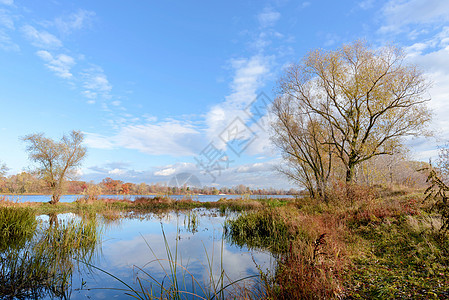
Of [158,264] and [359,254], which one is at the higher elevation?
[359,254]

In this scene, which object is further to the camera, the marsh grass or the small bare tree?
the small bare tree

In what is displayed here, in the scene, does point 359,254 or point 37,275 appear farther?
point 359,254

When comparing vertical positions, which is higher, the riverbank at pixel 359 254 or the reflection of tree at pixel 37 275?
the riverbank at pixel 359 254

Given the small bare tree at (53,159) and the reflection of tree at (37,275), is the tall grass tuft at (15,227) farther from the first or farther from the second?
Answer: the small bare tree at (53,159)

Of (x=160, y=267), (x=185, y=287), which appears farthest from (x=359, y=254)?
(x=160, y=267)

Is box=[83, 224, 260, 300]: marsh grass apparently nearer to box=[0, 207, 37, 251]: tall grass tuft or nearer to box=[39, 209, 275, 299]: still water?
box=[39, 209, 275, 299]: still water

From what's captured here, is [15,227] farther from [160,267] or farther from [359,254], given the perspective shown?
[359,254]

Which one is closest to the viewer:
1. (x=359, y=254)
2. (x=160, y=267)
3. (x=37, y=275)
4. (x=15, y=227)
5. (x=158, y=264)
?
(x=37, y=275)

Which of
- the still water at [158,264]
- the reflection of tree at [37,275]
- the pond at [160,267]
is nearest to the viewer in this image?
the reflection of tree at [37,275]

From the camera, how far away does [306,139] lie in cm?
2033

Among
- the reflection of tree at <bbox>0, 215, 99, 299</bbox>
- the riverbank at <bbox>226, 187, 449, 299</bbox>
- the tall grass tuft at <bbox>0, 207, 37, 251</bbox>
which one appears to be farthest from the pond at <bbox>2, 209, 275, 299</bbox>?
the tall grass tuft at <bbox>0, 207, 37, 251</bbox>

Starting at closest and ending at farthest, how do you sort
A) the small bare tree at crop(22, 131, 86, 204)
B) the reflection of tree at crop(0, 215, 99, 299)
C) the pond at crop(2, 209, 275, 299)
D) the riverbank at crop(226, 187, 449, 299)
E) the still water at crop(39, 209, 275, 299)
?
the riverbank at crop(226, 187, 449, 299)
the reflection of tree at crop(0, 215, 99, 299)
the pond at crop(2, 209, 275, 299)
the still water at crop(39, 209, 275, 299)
the small bare tree at crop(22, 131, 86, 204)

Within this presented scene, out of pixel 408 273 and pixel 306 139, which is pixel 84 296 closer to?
pixel 408 273

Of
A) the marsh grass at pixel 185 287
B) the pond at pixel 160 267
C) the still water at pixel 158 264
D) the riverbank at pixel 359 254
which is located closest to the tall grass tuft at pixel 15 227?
the pond at pixel 160 267
